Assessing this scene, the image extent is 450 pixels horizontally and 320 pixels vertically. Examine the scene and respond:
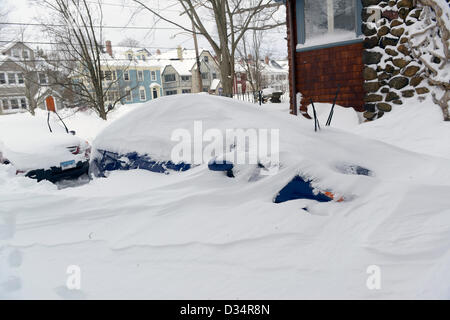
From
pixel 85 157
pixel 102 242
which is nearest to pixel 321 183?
pixel 102 242

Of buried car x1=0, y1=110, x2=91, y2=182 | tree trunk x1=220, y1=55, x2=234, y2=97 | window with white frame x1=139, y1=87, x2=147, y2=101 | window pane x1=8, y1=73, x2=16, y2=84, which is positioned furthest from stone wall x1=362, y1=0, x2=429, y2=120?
window with white frame x1=139, y1=87, x2=147, y2=101

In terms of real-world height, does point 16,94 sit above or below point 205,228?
above

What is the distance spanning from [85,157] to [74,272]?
4.45m

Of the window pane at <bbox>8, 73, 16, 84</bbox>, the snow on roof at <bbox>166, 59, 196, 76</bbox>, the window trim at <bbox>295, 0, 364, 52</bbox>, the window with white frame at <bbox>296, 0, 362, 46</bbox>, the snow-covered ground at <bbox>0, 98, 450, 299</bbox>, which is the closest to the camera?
the snow-covered ground at <bbox>0, 98, 450, 299</bbox>

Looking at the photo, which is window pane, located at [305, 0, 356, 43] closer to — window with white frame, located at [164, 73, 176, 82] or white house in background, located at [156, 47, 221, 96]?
white house in background, located at [156, 47, 221, 96]

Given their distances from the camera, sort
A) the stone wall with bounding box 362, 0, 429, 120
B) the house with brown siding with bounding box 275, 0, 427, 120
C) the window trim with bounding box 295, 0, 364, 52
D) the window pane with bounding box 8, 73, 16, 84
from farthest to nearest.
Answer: the window pane with bounding box 8, 73, 16, 84 < the window trim with bounding box 295, 0, 364, 52 < the house with brown siding with bounding box 275, 0, 427, 120 < the stone wall with bounding box 362, 0, 429, 120

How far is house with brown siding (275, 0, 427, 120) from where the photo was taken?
6.86 m

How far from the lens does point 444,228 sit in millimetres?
2094

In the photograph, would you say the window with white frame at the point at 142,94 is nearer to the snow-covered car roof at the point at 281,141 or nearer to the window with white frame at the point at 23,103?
the window with white frame at the point at 23,103

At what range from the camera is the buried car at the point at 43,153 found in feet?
17.6

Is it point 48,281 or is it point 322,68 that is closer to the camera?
point 48,281

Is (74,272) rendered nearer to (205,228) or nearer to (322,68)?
(205,228)

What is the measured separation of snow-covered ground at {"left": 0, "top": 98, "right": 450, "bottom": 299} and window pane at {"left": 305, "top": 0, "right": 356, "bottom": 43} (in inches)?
222

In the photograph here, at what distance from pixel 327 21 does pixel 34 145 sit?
7.45 meters
